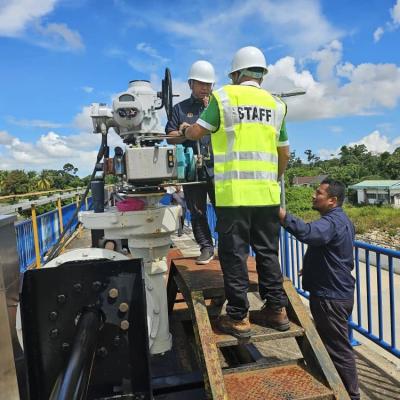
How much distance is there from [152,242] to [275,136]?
1.30m

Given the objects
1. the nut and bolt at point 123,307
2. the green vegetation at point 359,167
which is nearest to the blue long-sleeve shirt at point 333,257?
the nut and bolt at point 123,307

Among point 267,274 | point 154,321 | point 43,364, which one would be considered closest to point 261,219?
point 267,274

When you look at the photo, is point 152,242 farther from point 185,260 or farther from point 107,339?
point 107,339

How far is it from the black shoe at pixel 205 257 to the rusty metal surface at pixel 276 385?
1.29 meters

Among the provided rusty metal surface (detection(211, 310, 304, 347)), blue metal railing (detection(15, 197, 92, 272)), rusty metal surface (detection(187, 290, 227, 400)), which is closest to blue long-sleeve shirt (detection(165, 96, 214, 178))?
rusty metal surface (detection(187, 290, 227, 400))

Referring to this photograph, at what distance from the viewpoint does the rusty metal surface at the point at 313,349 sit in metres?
2.53

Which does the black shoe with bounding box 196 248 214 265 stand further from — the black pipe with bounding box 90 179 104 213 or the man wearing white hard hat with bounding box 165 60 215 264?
the black pipe with bounding box 90 179 104 213

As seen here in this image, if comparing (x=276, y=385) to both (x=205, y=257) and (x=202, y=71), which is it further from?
(x=202, y=71)

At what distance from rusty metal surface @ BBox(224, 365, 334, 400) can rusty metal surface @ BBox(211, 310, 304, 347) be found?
0.20 meters

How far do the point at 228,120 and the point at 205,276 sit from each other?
1338 mm

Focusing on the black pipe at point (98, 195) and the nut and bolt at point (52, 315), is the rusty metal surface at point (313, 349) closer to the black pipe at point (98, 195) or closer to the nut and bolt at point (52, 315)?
the black pipe at point (98, 195)

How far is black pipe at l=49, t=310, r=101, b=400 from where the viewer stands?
3.93 ft

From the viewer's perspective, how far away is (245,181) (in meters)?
2.71

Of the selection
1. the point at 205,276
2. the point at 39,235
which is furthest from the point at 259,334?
the point at 39,235
